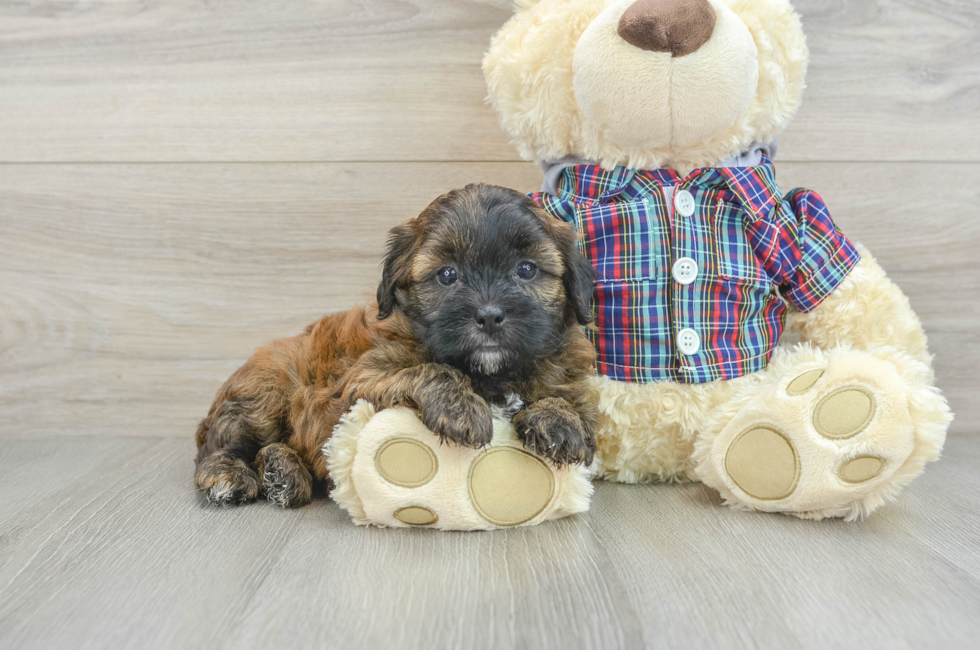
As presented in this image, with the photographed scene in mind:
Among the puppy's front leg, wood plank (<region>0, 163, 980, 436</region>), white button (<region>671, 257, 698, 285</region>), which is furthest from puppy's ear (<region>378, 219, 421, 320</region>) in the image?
wood plank (<region>0, 163, 980, 436</region>)

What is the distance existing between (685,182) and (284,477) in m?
1.25

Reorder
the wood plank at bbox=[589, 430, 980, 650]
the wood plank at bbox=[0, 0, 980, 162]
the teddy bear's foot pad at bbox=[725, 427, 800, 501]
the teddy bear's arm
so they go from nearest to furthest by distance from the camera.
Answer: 1. the wood plank at bbox=[589, 430, 980, 650]
2. the teddy bear's foot pad at bbox=[725, 427, 800, 501]
3. the teddy bear's arm
4. the wood plank at bbox=[0, 0, 980, 162]

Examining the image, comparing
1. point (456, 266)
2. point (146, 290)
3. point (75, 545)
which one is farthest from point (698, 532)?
point (146, 290)

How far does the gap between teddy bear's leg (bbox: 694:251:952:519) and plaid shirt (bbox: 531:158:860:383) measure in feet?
0.50

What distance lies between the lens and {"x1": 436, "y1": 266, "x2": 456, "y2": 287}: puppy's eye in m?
1.51

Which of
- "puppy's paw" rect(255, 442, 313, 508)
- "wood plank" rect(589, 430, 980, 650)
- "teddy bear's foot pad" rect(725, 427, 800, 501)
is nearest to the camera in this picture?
"wood plank" rect(589, 430, 980, 650)

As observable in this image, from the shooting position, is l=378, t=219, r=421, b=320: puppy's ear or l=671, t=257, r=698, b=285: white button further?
l=671, t=257, r=698, b=285: white button

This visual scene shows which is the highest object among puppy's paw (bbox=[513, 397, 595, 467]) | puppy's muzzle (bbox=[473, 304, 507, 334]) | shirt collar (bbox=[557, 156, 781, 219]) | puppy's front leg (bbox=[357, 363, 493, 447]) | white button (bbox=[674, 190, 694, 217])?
shirt collar (bbox=[557, 156, 781, 219])

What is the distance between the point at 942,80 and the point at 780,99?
90 centimetres

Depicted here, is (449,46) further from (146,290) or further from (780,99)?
(146,290)

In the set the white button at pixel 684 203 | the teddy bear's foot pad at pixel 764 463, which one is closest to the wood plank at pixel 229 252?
the white button at pixel 684 203

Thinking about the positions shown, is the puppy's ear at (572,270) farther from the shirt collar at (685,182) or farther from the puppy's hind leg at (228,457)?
the puppy's hind leg at (228,457)

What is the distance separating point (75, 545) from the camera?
148cm

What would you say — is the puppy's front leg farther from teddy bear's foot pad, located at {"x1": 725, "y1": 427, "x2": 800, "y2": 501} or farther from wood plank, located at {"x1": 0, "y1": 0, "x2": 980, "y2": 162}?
wood plank, located at {"x1": 0, "y1": 0, "x2": 980, "y2": 162}
